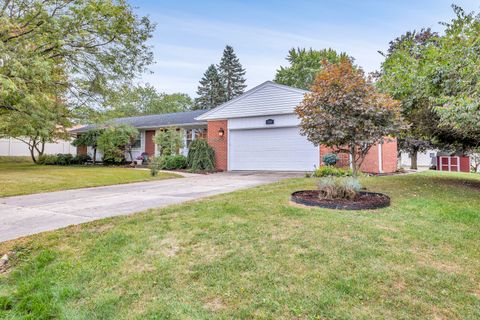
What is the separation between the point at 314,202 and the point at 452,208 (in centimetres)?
238

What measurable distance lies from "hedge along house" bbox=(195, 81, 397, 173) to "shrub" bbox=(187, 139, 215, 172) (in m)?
0.66

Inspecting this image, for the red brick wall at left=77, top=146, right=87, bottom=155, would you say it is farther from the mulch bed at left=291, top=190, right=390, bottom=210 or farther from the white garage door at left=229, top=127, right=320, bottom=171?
the mulch bed at left=291, top=190, right=390, bottom=210

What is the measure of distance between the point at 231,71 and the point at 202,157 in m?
31.9

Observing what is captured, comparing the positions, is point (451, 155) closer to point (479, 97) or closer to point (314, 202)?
point (479, 97)

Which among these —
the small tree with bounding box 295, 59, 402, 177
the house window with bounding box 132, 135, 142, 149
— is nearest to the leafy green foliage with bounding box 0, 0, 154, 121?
the small tree with bounding box 295, 59, 402, 177

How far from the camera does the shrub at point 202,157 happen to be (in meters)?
14.1

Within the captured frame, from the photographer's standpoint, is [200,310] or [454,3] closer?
[200,310]

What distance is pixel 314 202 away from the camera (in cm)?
509

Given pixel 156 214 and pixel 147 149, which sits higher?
pixel 147 149

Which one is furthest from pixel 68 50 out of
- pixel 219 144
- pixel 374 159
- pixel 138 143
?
pixel 374 159

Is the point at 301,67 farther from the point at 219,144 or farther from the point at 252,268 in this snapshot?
the point at 252,268

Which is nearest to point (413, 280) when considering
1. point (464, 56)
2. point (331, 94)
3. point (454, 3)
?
point (331, 94)

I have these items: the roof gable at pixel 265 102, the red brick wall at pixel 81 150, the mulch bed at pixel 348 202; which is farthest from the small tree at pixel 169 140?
the mulch bed at pixel 348 202

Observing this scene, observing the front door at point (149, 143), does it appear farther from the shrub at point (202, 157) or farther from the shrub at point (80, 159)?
the shrub at point (202, 157)
